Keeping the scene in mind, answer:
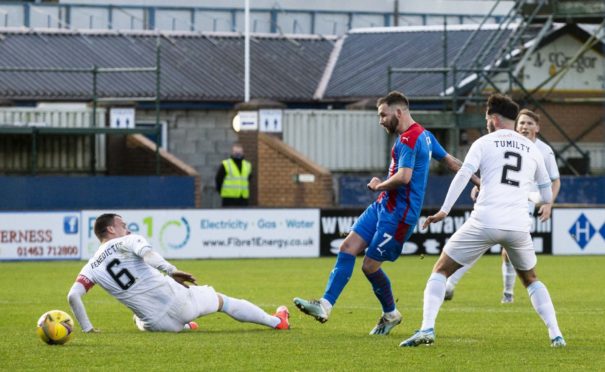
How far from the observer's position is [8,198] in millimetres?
30109

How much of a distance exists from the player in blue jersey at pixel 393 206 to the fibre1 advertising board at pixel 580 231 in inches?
638

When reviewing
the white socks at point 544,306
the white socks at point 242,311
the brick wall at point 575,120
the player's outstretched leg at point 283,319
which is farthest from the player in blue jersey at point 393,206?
the brick wall at point 575,120

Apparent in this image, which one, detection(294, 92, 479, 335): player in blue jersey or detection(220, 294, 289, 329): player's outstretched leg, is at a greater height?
detection(294, 92, 479, 335): player in blue jersey

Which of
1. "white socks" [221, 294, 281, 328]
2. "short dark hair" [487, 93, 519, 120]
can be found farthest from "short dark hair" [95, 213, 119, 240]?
"short dark hair" [487, 93, 519, 120]

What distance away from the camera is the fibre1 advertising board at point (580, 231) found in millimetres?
28750

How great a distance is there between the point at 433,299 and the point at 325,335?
1.83 metres

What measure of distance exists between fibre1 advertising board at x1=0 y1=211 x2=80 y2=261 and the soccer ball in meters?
14.8

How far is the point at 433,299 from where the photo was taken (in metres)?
11.5

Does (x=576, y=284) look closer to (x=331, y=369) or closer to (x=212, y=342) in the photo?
(x=212, y=342)

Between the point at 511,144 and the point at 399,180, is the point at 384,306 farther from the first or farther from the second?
the point at 511,144

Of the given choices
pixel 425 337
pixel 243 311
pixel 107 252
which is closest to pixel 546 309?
pixel 425 337

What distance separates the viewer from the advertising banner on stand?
28281mm

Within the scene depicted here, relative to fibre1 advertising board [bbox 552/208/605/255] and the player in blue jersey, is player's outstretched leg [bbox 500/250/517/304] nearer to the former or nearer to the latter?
the player in blue jersey

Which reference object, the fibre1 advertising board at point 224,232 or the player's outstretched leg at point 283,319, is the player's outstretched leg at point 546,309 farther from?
the fibre1 advertising board at point 224,232
